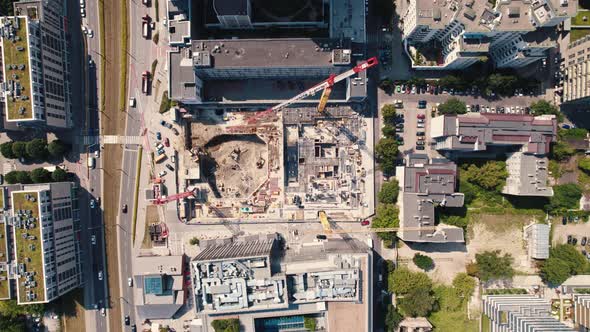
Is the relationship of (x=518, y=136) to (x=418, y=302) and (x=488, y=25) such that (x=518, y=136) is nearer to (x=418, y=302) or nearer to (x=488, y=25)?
(x=488, y=25)

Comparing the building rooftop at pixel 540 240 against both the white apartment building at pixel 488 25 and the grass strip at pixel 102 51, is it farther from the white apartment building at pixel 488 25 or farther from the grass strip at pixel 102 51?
the grass strip at pixel 102 51

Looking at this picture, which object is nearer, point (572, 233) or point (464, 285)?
point (464, 285)

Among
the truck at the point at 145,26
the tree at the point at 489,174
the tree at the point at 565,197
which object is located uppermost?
the truck at the point at 145,26

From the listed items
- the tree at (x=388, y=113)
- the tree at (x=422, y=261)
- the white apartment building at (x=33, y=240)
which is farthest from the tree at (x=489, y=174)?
the white apartment building at (x=33, y=240)

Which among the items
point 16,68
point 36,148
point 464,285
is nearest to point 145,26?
point 16,68

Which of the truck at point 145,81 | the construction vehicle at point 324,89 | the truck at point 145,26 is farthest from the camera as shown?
the truck at point 145,81

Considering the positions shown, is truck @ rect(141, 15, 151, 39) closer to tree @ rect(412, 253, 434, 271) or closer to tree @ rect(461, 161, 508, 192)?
tree @ rect(461, 161, 508, 192)
